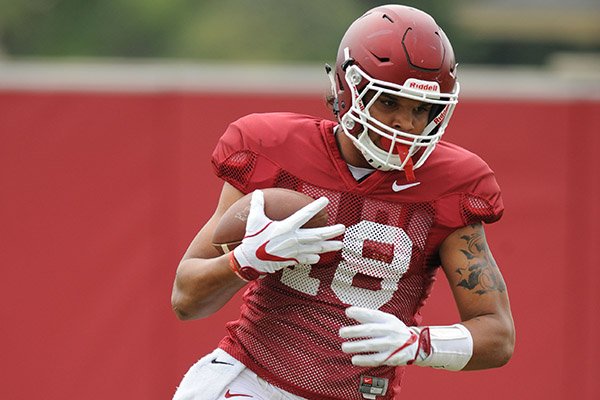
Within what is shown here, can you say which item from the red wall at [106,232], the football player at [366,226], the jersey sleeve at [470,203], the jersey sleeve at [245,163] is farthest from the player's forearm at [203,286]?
the red wall at [106,232]

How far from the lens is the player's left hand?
9.18ft

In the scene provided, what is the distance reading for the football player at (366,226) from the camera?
3008mm

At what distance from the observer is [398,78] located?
2.99 meters

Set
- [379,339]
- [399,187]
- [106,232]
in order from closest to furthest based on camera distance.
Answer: [379,339], [399,187], [106,232]

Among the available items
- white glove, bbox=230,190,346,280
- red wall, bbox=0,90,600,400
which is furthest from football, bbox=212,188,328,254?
red wall, bbox=0,90,600,400

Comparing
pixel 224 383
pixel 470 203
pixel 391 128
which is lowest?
pixel 224 383

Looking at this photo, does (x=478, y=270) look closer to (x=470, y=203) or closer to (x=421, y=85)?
(x=470, y=203)

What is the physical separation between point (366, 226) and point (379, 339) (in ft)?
1.18

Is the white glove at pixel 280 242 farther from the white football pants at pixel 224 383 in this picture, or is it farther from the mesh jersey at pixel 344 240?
the white football pants at pixel 224 383

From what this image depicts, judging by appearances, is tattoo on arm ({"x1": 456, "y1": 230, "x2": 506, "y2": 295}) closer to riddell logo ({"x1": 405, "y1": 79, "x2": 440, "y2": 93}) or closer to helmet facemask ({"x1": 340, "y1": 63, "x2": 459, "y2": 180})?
helmet facemask ({"x1": 340, "y1": 63, "x2": 459, "y2": 180})

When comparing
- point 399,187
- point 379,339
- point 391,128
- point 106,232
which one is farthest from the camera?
point 106,232

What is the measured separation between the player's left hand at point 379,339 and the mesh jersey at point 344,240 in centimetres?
22

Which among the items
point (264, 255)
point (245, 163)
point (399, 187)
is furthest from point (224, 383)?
point (399, 187)

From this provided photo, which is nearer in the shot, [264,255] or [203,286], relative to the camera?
[264,255]
